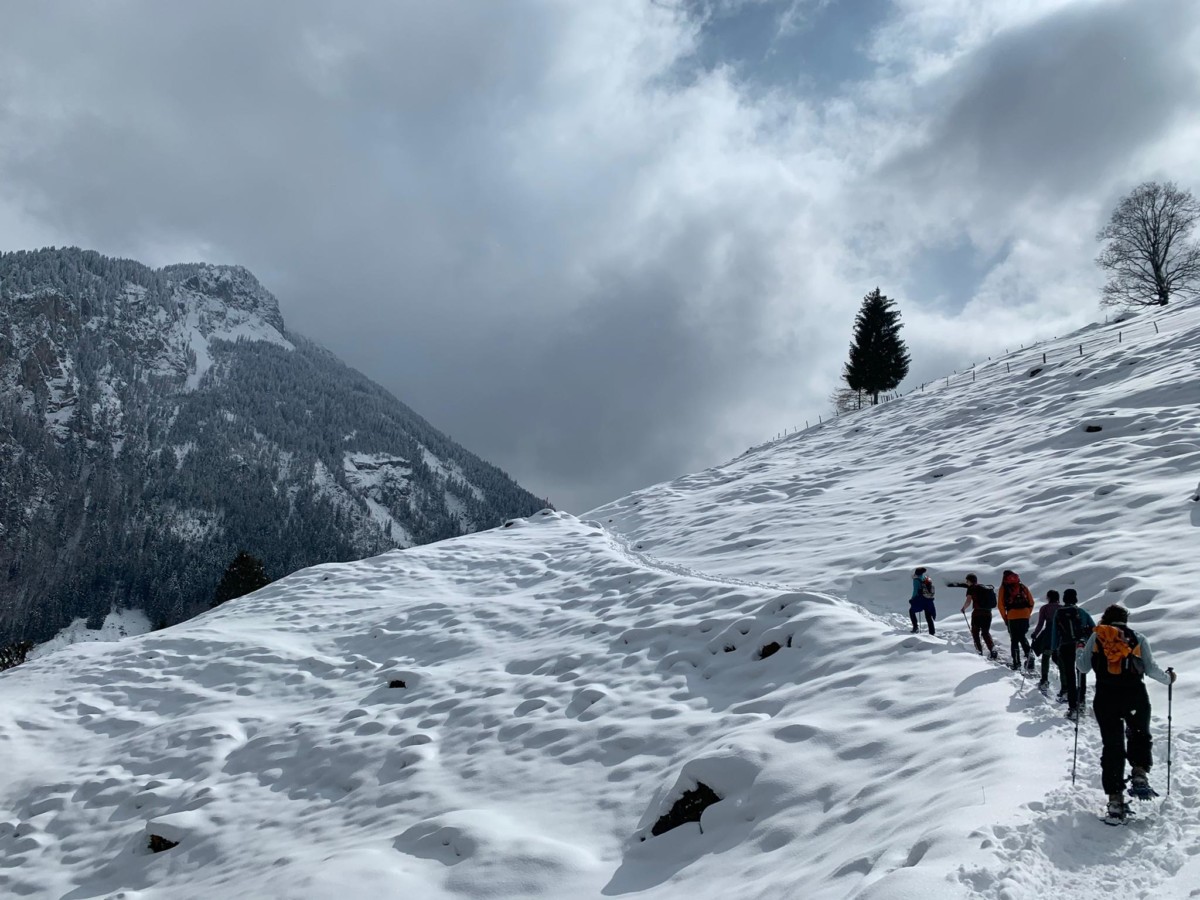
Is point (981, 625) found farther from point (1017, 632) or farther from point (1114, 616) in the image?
point (1114, 616)

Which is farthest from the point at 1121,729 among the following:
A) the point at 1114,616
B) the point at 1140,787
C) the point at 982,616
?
the point at 982,616

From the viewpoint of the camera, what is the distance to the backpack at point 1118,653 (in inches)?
256

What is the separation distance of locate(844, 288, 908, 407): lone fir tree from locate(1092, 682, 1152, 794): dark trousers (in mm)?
49030

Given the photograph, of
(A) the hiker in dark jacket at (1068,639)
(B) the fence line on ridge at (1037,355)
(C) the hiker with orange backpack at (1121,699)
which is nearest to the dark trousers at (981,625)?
(A) the hiker in dark jacket at (1068,639)

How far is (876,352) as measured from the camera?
172ft

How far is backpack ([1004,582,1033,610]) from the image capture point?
37.0ft

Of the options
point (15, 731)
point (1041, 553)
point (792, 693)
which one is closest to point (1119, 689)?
point (792, 693)

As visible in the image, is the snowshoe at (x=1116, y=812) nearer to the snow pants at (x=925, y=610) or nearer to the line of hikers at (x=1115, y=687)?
the line of hikers at (x=1115, y=687)

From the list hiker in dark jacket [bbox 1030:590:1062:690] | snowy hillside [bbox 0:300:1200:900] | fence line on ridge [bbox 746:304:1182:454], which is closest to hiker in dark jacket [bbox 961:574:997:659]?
snowy hillside [bbox 0:300:1200:900]

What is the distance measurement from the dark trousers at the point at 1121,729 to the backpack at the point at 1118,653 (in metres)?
0.12

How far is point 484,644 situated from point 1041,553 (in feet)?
45.0

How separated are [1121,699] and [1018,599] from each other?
5305mm

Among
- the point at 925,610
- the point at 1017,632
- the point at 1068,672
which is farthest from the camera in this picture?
the point at 925,610

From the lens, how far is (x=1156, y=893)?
4625 millimetres
